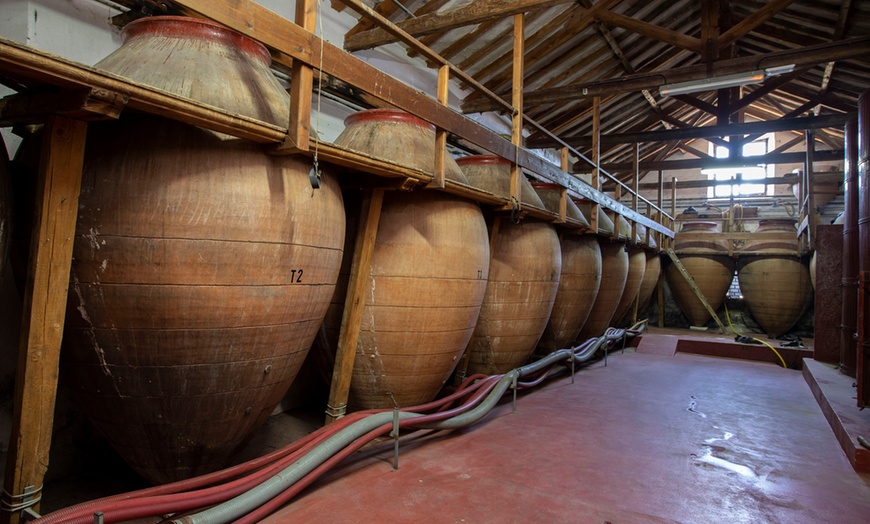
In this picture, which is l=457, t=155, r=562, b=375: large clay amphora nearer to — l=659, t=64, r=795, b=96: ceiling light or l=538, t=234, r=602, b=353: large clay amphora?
l=538, t=234, r=602, b=353: large clay amphora

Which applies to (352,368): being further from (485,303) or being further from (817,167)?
(817,167)

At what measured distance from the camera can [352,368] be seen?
3512 millimetres

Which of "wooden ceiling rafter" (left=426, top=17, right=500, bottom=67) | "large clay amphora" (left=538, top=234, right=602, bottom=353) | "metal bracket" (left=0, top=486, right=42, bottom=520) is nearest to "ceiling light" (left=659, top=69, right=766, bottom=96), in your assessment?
"wooden ceiling rafter" (left=426, top=17, right=500, bottom=67)

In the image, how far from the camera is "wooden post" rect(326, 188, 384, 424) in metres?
3.39

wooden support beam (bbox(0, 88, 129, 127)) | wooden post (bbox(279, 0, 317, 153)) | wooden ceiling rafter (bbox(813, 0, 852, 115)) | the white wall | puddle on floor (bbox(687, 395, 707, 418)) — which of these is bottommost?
puddle on floor (bbox(687, 395, 707, 418))

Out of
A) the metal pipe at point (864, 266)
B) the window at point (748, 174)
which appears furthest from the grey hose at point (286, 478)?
the window at point (748, 174)

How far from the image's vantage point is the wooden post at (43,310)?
1.92m

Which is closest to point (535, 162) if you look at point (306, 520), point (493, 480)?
point (493, 480)

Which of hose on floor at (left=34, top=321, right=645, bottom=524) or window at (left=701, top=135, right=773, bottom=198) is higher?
window at (left=701, top=135, right=773, bottom=198)

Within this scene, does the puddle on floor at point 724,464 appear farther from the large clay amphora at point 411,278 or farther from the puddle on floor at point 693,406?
the large clay amphora at point 411,278

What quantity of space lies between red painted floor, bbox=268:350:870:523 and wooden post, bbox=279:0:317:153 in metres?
1.78

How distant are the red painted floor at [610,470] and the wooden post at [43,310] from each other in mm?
1028

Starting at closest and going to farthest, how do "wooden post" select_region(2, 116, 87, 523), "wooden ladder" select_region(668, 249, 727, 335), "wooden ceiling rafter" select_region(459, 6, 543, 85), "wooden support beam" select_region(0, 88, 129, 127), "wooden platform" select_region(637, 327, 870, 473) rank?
"wooden support beam" select_region(0, 88, 129, 127)
"wooden post" select_region(2, 116, 87, 523)
"wooden platform" select_region(637, 327, 870, 473)
"wooden ceiling rafter" select_region(459, 6, 543, 85)
"wooden ladder" select_region(668, 249, 727, 335)

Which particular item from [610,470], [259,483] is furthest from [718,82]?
[259,483]
